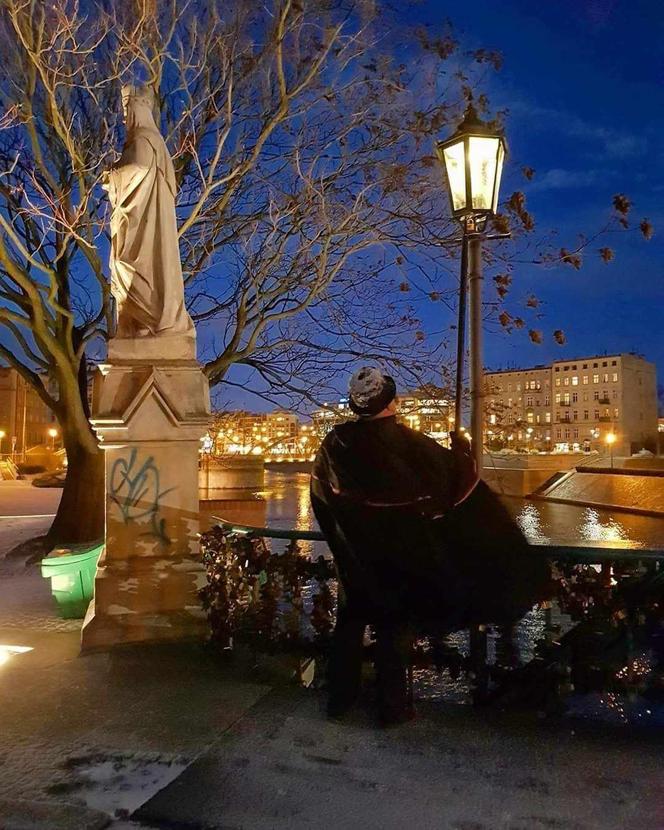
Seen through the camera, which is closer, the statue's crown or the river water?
the statue's crown

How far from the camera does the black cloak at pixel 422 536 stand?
12.8 feet

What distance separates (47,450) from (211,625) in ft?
167

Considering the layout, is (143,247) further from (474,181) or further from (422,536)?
(422,536)

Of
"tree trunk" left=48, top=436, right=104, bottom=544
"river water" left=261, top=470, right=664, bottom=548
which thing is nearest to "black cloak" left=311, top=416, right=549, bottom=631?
"tree trunk" left=48, top=436, right=104, bottom=544

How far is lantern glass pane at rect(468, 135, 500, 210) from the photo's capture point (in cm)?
543

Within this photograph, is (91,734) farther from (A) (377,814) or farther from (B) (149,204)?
(B) (149,204)

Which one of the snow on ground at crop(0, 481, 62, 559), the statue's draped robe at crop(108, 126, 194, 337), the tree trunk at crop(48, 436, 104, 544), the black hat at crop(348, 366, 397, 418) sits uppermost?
the statue's draped robe at crop(108, 126, 194, 337)

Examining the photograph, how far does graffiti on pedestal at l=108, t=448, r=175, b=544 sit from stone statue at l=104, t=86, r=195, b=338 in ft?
3.53

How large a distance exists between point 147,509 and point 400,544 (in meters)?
2.52

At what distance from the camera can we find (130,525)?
225 inches

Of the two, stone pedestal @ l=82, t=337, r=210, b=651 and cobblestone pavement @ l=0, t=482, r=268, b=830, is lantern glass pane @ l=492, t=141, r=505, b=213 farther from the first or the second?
cobblestone pavement @ l=0, t=482, r=268, b=830

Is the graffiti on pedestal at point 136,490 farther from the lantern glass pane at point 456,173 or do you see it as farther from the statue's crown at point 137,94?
the lantern glass pane at point 456,173

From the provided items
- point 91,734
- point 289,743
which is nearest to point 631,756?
point 289,743

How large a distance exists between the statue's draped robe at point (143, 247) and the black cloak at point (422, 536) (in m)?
2.50
